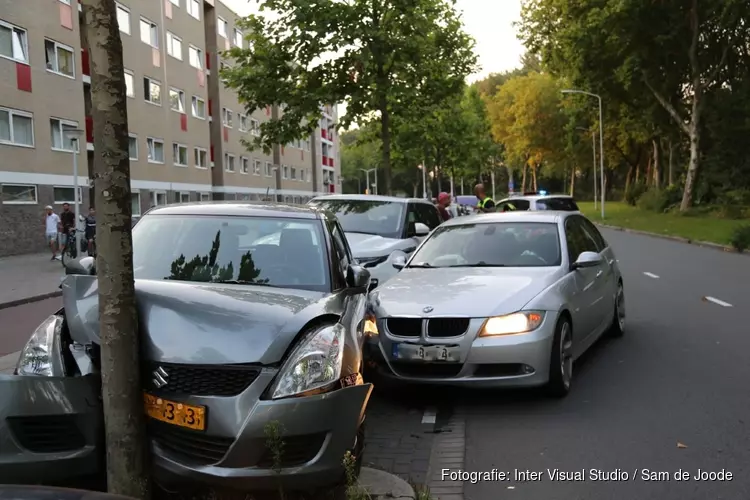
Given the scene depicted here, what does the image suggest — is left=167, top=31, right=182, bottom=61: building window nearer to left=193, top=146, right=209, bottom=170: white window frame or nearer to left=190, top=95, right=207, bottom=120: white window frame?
left=190, top=95, right=207, bottom=120: white window frame

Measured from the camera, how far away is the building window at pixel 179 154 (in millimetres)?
42406

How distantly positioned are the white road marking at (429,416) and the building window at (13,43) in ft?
84.6

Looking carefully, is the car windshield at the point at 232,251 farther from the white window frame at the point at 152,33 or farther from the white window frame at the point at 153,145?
the white window frame at the point at 152,33

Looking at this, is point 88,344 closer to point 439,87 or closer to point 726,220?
point 439,87

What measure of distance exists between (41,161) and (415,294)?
26061 millimetres

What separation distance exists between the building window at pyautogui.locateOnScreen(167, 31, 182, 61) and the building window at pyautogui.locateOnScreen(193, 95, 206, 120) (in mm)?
3267

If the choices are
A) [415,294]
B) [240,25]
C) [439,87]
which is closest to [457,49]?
[439,87]

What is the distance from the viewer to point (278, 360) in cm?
341

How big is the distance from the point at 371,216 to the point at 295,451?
27.9 feet

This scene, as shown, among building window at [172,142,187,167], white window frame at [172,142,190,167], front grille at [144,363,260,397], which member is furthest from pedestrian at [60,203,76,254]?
front grille at [144,363,260,397]

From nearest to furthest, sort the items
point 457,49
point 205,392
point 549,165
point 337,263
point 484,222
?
point 205,392, point 337,263, point 484,222, point 457,49, point 549,165

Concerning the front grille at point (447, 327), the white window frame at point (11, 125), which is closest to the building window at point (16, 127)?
the white window frame at point (11, 125)

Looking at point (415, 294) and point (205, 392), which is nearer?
point (205, 392)

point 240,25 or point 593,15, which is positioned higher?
point 593,15
